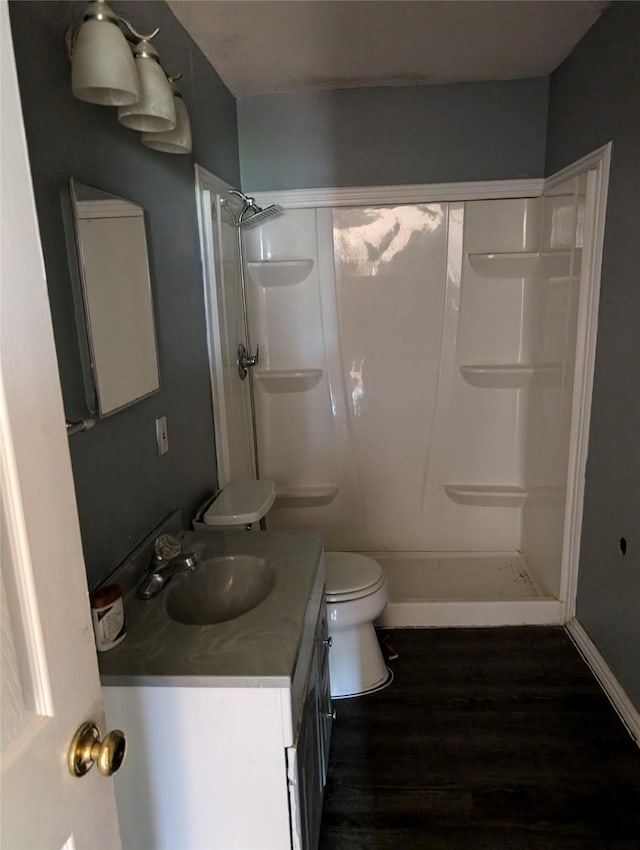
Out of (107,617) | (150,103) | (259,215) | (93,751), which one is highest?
(150,103)

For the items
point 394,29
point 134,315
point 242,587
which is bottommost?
point 242,587

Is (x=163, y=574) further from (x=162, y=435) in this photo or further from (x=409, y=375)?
(x=409, y=375)

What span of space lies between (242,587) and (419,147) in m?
2.19

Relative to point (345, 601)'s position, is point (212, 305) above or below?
above

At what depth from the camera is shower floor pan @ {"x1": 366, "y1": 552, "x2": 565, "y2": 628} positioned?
268 centimetres

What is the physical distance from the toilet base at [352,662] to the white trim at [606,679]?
0.83m

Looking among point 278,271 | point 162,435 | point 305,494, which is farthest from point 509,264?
point 162,435

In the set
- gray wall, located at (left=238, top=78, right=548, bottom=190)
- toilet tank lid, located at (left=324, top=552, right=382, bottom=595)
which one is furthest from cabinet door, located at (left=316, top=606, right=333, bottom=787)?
gray wall, located at (left=238, top=78, right=548, bottom=190)

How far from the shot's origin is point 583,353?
2373 millimetres

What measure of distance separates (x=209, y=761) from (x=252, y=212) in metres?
2.38

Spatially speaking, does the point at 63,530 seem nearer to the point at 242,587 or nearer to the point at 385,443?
the point at 242,587

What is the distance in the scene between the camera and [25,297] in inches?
25.1

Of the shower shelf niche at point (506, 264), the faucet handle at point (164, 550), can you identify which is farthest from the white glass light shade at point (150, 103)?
the shower shelf niche at point (506, 264)

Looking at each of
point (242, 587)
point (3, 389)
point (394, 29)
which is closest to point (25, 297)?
point (3, 389)
